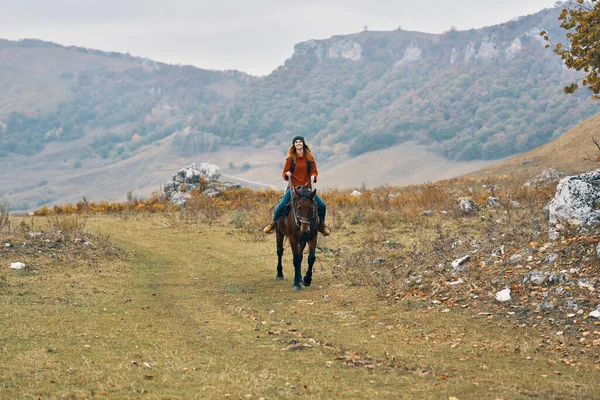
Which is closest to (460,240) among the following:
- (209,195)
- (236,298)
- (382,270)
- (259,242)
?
(382,270)

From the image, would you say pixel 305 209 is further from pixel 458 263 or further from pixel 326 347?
pixel 326 347

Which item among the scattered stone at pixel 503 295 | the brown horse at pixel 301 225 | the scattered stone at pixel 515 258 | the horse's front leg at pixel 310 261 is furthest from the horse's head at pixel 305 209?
the scattered stone at pixel 503 295

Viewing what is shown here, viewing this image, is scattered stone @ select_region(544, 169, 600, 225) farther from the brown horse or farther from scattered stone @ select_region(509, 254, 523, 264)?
the brown horse

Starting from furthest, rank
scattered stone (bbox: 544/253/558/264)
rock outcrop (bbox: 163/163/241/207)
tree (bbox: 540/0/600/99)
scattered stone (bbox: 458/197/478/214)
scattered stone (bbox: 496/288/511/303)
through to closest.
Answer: rock outcrop (bbox: 163/163/241/207) < scattered stone (bbox: 458/197/478/214) < scattered stone (bbox: 544/253/558/264) < scattered stone (bbox: 496/288/511/303) < tree (bbox: 540/0/600/99)

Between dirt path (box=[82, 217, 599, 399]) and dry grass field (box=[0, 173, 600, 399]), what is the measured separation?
0.03m

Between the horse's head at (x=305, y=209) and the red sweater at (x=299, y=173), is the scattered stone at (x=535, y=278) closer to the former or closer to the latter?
the horse's head at (x=305, y=209)

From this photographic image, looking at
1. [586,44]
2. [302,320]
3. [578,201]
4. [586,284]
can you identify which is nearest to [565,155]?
[578,201]

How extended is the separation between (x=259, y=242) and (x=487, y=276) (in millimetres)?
11102

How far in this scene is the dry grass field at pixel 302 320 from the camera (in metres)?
7.02

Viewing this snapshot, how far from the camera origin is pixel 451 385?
22.5 feet

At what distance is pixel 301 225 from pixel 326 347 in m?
4.90

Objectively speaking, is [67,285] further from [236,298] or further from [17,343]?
[17,343]

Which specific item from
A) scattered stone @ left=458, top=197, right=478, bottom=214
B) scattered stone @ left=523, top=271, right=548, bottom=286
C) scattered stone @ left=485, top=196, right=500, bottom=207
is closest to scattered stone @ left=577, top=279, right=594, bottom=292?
scattered stone @ left=523, top=271, right=548, bottom=286

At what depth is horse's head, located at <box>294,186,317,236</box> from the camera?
43.6ft
